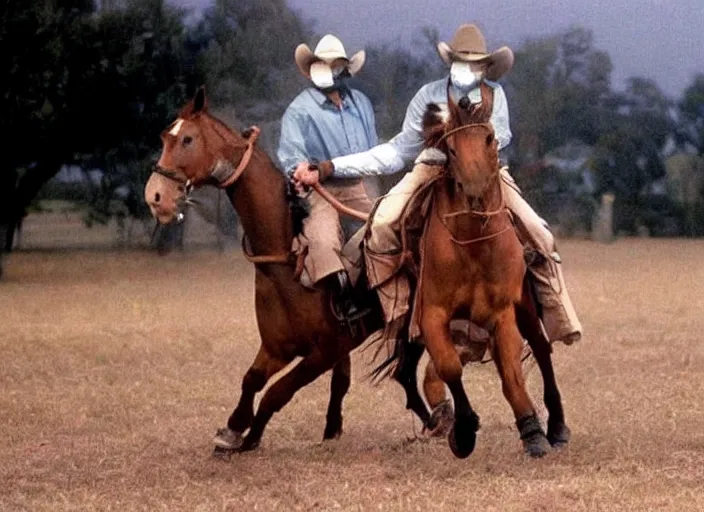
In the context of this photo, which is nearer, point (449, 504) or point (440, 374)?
point (449, 504)

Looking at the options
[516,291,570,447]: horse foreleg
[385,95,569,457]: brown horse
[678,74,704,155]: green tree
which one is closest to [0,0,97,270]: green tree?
[516,291,570,447]: horse foreleg

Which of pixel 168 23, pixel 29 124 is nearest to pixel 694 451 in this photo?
pixel 29 124

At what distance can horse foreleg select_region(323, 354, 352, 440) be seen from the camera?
8781mm

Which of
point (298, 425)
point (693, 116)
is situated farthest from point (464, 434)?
point (693, 116)

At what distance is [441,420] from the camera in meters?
8.02

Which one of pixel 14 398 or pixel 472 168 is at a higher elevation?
pixel 472 168

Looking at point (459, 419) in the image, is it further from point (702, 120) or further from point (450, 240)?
point (702, 120)

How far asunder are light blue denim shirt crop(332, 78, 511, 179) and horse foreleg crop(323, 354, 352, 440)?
1.17 metres

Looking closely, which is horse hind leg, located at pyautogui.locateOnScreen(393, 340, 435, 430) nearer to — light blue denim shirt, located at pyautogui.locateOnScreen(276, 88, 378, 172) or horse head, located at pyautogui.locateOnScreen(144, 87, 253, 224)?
light blue denim shirt, located at pyautogui.locateOnScreen(276, 88, 378, 172)

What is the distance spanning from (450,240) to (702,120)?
124 feet

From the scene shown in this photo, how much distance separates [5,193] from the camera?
2714 centimetres

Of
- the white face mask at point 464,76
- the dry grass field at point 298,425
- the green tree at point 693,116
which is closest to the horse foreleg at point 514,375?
the dry grass field at point 298,425

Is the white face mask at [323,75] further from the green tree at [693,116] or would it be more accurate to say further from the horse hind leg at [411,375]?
the green tree at [693,116]

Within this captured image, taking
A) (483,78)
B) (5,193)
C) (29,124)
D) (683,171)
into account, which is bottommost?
(683,171)
